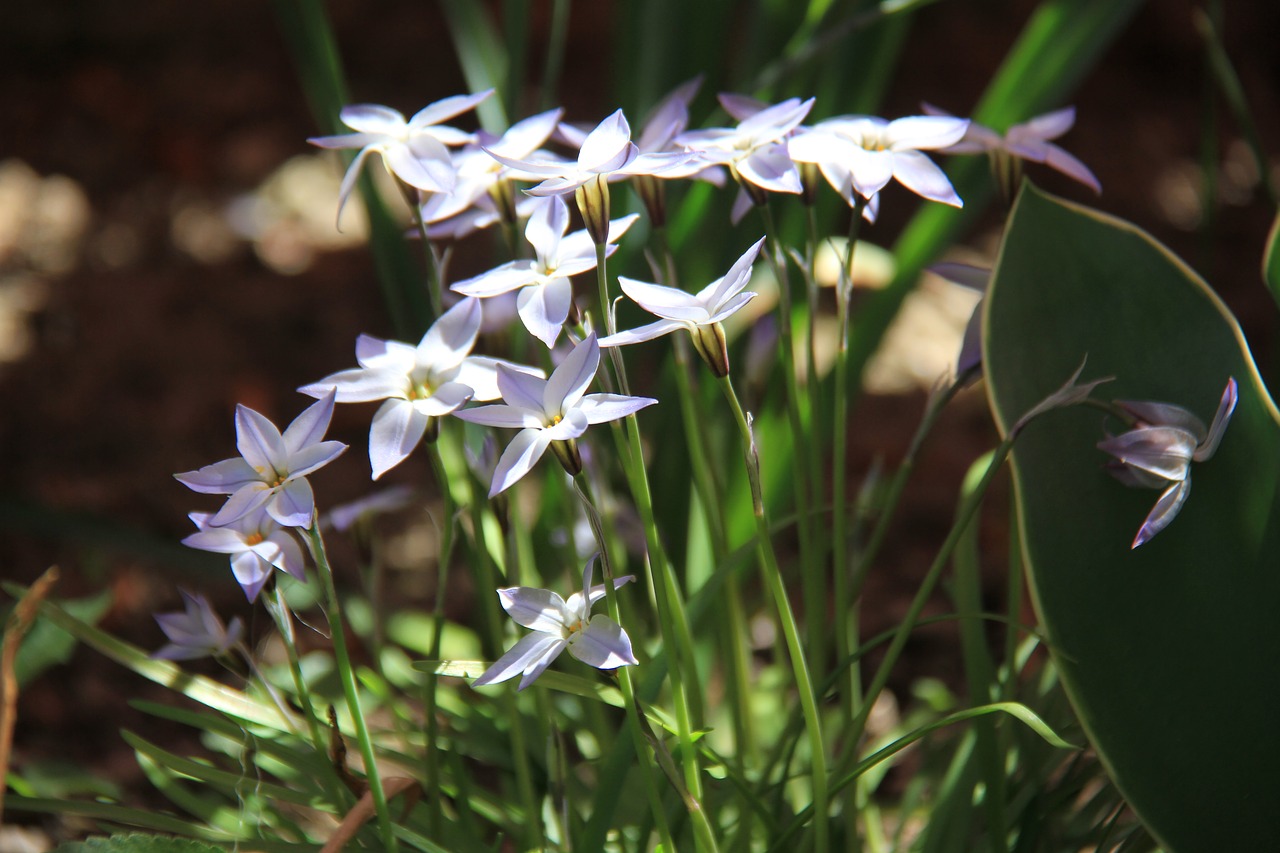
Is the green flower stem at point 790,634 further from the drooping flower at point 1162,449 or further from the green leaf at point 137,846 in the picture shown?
the green leaf at point 137,846

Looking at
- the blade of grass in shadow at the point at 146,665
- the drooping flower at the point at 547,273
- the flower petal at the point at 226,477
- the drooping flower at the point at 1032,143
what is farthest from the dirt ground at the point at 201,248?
the drooping flower at the point at 547,273

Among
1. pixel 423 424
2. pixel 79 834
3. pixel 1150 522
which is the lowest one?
pixel 79 834

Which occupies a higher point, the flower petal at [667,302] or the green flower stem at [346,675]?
the flower petal at [667,302]

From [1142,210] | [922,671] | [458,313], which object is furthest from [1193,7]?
[458,313]

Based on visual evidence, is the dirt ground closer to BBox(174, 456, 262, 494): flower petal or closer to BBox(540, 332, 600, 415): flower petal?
BBox(174, 456, 262, 494): flower petal

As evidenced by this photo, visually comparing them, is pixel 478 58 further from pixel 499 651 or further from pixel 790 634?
pixel 790 634

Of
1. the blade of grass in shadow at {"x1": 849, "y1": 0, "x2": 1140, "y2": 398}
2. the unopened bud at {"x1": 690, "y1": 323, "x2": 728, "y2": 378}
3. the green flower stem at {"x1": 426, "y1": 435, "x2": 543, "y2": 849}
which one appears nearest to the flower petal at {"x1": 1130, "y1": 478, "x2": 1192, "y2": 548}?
the unopened bud at {"x1": 690, "y1": 323, "x2": 728, "y2": 378}

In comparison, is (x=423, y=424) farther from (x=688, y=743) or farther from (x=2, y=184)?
(x=2, y=184)
